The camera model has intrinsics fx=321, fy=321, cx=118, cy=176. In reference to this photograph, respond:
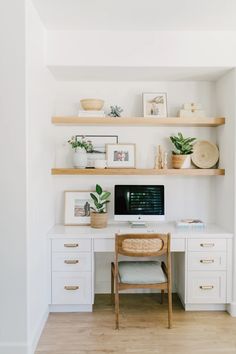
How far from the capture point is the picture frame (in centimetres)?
335

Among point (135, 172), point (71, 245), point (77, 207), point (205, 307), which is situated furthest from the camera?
point (77, 207)

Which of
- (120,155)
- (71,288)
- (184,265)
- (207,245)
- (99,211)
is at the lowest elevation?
(71,288)

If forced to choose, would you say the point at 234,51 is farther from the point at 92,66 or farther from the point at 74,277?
the point at 74,277

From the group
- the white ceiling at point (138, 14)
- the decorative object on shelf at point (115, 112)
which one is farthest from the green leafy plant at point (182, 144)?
the white ceiling at point (138, 14)

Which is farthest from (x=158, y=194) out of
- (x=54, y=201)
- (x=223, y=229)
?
(x=54, y=201)

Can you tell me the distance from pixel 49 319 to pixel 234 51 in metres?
2.97

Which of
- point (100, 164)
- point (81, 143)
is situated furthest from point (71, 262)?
point (81, 143)

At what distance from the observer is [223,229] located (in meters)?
3.19

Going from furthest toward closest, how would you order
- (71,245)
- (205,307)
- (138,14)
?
(205,307), (71,245), (138,14)

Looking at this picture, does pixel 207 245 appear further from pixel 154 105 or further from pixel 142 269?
pixel 154 105

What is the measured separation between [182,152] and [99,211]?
1.04 meters

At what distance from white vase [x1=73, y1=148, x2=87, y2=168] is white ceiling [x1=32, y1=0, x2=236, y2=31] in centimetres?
113

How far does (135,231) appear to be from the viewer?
10.1ft

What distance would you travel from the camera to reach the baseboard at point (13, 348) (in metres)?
2.28
